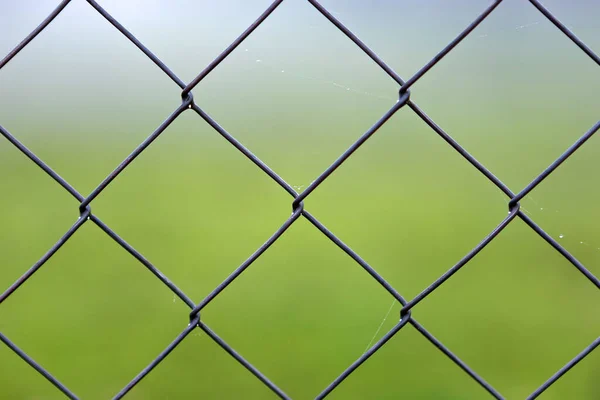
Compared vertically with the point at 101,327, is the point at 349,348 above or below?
below

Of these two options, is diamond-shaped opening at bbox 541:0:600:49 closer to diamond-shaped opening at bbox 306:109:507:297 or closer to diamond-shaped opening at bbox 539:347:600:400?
diamond-shaped opening at bbox 306:109:507:297

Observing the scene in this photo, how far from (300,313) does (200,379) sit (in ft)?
1.95

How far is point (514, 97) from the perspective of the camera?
19.3 ft

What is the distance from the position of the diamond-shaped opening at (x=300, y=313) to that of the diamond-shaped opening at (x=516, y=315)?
0.89ft

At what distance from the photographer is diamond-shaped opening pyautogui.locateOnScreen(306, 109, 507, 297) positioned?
301 centimetres

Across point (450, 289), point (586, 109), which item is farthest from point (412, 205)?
point (586, 109)

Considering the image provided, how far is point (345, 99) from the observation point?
6094 millimetres

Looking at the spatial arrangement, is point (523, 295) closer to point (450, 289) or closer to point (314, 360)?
point (450, 289)

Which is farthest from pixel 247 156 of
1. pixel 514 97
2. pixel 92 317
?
pixel 514 97

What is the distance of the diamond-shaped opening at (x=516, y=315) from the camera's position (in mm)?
2146

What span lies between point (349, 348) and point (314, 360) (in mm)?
138

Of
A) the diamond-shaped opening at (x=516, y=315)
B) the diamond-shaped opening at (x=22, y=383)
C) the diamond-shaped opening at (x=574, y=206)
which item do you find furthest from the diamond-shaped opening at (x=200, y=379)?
the diamond-shaped opening at (x=574, y=206)

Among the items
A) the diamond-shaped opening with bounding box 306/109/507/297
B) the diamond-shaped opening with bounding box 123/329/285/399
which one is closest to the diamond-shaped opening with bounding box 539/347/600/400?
the diamond-shaped opening with bounding box 306/109/507/297

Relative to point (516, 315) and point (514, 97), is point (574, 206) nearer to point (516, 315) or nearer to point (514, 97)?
point (516, 315)
